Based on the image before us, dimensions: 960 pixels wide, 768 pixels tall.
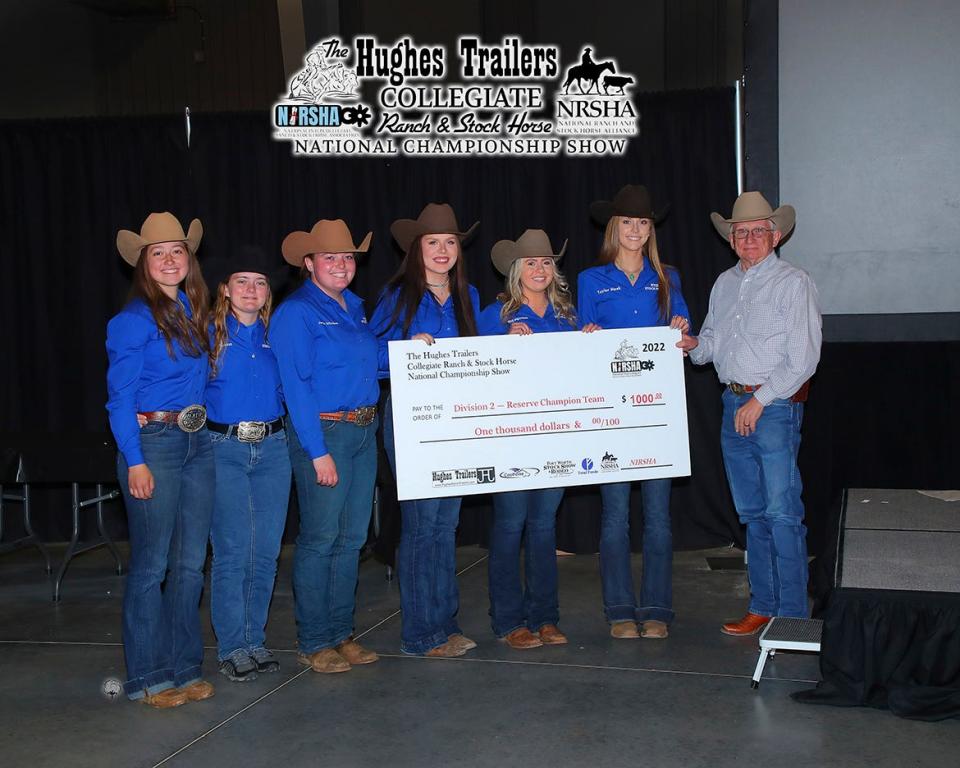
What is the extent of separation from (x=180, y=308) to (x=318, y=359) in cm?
49

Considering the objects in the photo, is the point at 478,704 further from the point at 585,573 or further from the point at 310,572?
the point at 585,573

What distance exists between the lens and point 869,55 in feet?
18.8

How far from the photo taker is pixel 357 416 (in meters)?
3.85

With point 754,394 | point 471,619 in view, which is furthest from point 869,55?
point 471,619

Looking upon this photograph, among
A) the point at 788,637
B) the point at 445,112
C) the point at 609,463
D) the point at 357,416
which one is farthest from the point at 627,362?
the point at 445,112

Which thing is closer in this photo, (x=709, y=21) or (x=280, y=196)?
(x=280, y=196)

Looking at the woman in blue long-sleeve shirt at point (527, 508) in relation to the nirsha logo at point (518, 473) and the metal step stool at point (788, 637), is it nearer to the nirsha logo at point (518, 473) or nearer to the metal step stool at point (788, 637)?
the nirsha logo at point (518, 473)

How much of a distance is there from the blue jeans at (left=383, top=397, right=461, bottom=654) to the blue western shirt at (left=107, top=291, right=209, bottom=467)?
0.87 metres

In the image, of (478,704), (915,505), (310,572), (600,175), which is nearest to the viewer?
(478,704)

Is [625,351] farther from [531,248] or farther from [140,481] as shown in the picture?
[140,481]

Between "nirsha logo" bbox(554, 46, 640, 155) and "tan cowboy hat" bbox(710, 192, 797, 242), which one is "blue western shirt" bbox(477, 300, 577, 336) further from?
"nirsha logo" bbox(554, 46, 640, 155)

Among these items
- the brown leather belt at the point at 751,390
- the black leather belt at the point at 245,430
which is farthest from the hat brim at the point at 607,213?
the black leather belt at the point at 245,430

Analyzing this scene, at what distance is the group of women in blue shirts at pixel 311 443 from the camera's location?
3.52m

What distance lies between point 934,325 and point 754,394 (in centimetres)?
208
